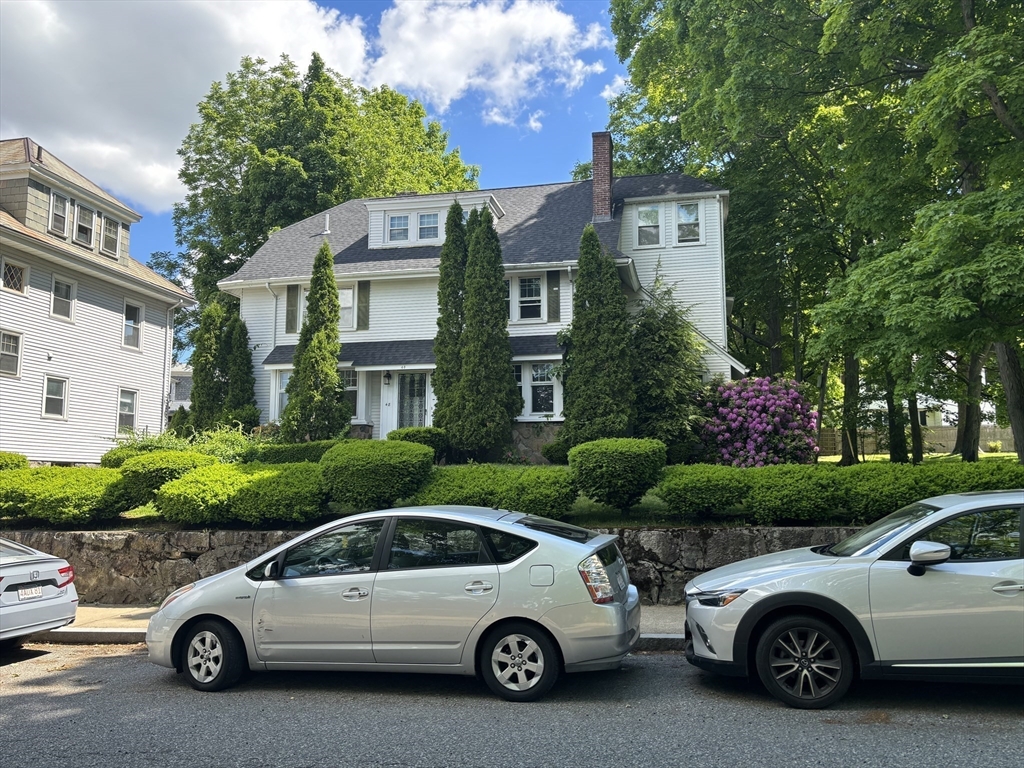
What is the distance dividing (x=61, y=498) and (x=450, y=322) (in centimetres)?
1011

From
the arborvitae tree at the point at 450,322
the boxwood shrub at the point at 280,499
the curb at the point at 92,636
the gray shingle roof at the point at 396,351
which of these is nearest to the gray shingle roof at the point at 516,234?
the gray shingle roof at the point at 396,351

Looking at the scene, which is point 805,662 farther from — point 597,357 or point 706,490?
point 597,357

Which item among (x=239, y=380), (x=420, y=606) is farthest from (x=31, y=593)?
(x=239, y=380)

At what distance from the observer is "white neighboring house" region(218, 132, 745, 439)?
21594mm

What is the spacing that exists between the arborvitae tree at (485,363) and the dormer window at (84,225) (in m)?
15.0

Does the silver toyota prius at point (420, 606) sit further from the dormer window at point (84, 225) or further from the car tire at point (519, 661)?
the dormer window at point (84, 225)

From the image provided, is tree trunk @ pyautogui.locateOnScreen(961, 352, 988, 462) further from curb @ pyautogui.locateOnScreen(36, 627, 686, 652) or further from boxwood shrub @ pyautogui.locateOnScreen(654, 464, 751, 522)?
curb @ pyautogui.locateOnScreen(36, 627, 686, 652)

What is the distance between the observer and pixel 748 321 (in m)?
32.1

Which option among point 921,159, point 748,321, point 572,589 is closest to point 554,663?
point 572,589

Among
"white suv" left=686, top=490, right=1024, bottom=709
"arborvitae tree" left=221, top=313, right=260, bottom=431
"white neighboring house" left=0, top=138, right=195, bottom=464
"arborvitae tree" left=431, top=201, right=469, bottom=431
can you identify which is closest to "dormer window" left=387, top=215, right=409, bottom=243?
"arborvitae tree" left=431, top=201, right=469, bottom=431

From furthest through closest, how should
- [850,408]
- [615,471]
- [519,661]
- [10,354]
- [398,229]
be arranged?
1. [850,408]
2. [398,229]
3. [10,354]
4. [615,471]
5. [519,661]

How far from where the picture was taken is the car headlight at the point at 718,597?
17.5ft

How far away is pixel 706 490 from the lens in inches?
353

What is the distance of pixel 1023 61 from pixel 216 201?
31718mm
